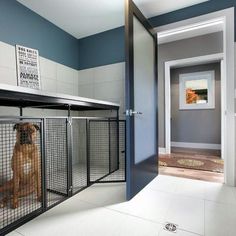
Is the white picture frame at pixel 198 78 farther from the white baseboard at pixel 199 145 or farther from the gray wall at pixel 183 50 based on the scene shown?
the gray wall at pixel 183 50

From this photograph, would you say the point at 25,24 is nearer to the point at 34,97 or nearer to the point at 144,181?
the point at 34,97

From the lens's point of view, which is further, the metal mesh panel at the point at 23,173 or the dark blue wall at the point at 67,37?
the dark blue wall at the point at 67,37

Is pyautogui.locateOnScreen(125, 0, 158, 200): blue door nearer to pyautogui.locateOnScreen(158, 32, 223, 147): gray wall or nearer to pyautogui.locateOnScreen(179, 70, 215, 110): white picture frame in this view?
pyautogui.locateOnScreen(158, 32, 223, 147): gray wall

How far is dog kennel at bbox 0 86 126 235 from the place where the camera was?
4.30 ft

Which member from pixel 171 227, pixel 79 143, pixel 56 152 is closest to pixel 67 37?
pixel 79 143

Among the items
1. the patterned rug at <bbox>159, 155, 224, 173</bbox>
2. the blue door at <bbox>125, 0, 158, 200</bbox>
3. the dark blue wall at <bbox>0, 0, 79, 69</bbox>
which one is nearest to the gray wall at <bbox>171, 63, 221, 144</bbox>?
the patterned rug at <bbox>159, 155, 224, 173</bbox>

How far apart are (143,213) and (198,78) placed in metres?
4.08

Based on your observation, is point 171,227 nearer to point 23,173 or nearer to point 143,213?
point 143,213

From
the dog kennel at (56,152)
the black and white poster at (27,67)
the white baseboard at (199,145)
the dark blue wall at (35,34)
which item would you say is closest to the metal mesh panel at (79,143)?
the dog kennel at (56,152)

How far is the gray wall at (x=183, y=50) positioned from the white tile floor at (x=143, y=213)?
2.15 m

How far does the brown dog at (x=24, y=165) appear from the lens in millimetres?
1420

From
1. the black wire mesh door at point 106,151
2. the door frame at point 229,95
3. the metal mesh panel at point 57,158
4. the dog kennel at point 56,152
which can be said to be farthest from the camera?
the black wire mesh door at point 106,151

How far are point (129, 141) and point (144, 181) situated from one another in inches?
23.9

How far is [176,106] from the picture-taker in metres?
4.78
